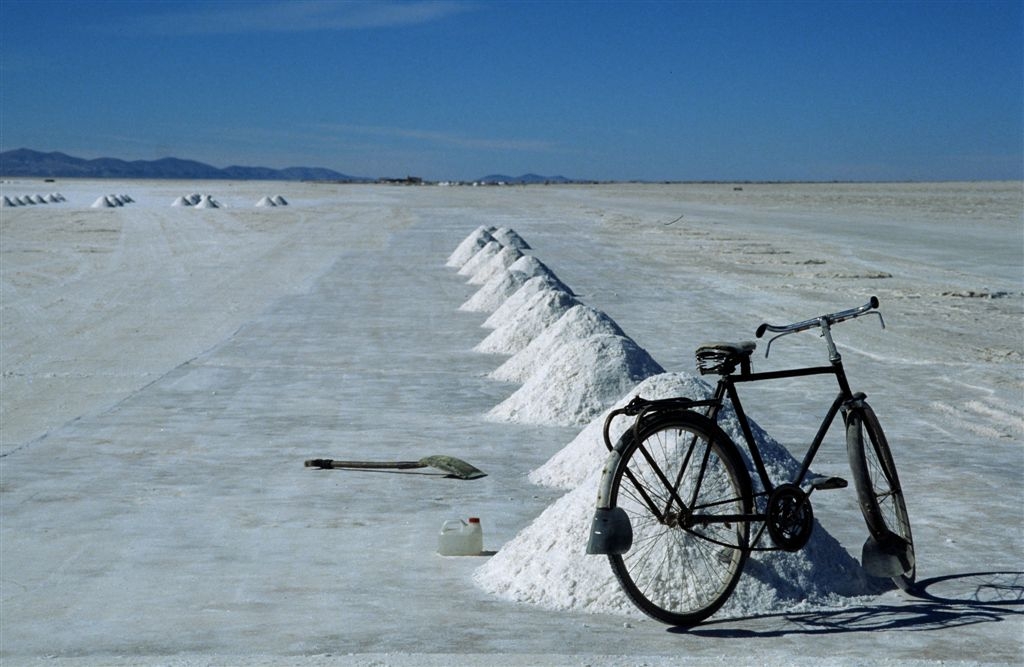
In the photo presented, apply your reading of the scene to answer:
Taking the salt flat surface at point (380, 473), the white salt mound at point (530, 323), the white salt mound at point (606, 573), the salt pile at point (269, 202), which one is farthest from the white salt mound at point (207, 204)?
the white salt mound at point (606, 573)

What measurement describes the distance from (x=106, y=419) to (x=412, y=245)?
26.7 m

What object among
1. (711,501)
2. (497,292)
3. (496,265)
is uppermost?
(711,501)

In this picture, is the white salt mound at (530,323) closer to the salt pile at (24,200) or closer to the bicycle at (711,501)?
the bicycle at (711,501)

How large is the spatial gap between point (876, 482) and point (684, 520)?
1.11m

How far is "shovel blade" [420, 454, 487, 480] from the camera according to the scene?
906 centimetres

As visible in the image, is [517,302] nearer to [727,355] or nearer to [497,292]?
[497,292]

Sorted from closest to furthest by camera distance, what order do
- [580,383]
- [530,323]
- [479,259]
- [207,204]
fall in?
[580,383] → [530,323] → [479,259] → [207,204]

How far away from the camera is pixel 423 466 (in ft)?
30.2

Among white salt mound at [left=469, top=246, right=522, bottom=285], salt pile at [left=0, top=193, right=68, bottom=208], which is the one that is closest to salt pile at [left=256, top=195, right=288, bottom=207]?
salt pile at [left=0, top=193, right=68, bottom=208]

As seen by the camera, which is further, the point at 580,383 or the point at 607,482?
the point at 580,383

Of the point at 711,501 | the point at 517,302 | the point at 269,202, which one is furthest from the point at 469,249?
the point at 269,202

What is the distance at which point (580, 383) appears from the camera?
1098 cm

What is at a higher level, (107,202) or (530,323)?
(530,323)

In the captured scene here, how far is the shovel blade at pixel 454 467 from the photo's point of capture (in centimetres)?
906
